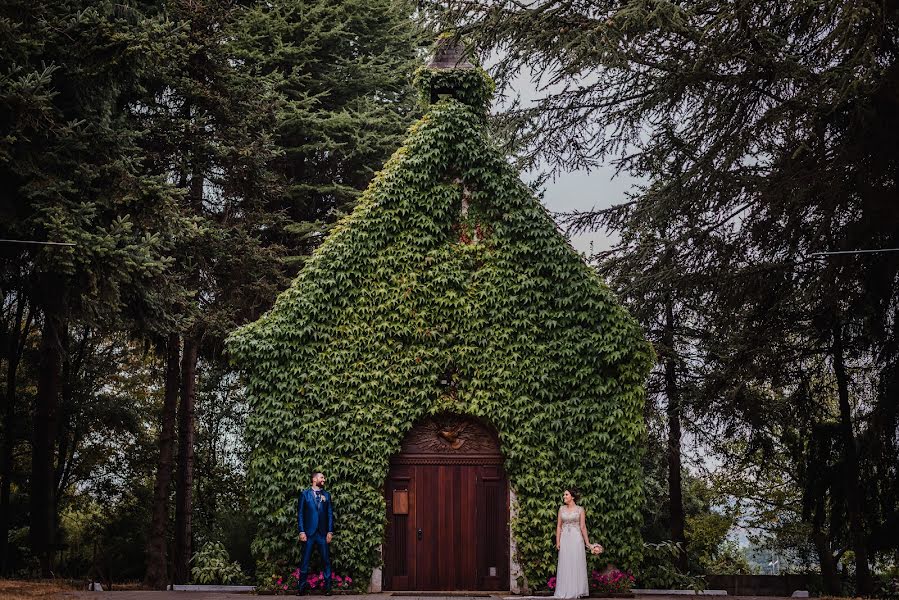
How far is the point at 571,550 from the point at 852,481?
318 inches

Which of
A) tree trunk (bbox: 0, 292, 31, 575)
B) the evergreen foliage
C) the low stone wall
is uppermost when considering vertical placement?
the evergreen foliage

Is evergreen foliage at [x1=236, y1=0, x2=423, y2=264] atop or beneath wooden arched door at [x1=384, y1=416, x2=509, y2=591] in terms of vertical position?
atop

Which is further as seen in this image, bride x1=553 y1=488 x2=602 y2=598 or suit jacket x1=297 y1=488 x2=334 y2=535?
suit jacket x1=297 y1=488 x2=334 y2=535

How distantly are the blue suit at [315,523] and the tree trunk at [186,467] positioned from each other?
8.03 m

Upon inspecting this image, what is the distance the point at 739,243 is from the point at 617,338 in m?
2.59

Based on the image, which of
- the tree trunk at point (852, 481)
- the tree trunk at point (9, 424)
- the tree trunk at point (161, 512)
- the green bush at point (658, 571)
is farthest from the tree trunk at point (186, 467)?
the tree trunk at point (852, 481)

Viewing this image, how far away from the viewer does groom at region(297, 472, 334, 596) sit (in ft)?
47.0

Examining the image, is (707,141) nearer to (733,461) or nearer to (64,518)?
(733,461)

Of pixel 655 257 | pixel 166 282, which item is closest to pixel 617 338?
pixel 655 257

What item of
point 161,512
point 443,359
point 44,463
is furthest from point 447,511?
point 44,463

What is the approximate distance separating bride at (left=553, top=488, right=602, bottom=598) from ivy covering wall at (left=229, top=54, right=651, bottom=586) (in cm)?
82

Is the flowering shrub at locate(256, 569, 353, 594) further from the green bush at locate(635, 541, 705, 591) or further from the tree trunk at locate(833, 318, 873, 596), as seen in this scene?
→ the tree trunk at locate(833, 318, 873, 596)

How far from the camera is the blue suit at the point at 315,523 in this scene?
47.1ft

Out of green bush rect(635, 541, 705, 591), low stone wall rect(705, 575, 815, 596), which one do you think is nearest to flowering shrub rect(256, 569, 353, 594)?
green bush rect(635, 541, 705, 591)
